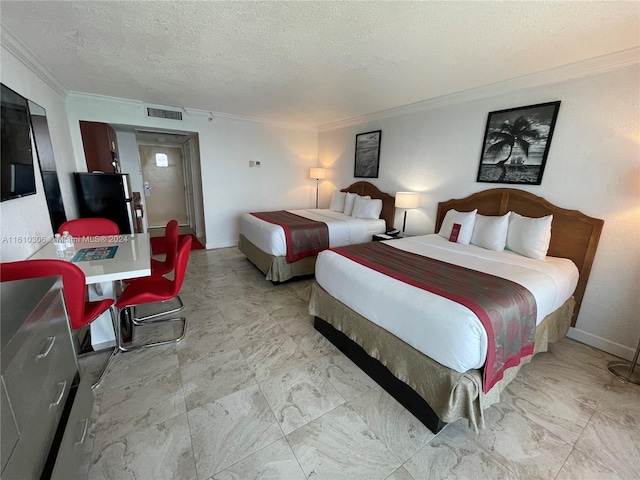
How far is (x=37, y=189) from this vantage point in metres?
2.29

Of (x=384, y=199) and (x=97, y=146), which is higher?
(x=97, y=146)

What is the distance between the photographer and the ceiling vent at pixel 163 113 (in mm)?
4008

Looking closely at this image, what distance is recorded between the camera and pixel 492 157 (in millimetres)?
2945

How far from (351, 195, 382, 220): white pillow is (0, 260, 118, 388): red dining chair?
11.2 feet

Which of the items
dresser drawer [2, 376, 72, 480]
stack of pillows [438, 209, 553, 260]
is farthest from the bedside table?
dresser drawer [2, 376, 72, 480]

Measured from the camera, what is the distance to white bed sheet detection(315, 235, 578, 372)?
54.2 inches

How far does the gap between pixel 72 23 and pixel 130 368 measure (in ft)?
8.21

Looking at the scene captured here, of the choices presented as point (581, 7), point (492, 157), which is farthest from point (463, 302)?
point (492, 157)

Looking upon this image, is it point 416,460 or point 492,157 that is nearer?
point 416,460

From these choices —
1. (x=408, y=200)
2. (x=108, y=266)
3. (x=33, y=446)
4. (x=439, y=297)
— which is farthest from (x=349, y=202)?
(x=33, y=446)

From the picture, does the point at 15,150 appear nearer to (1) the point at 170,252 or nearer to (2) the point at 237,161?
(1) the point at 170,252

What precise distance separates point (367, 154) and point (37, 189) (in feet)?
13.4

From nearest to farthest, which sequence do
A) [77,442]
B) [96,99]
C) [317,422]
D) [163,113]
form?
[77,442] < [317,422] < [96,99] < [163,113]

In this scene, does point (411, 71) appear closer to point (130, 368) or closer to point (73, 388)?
point (73, 388)
